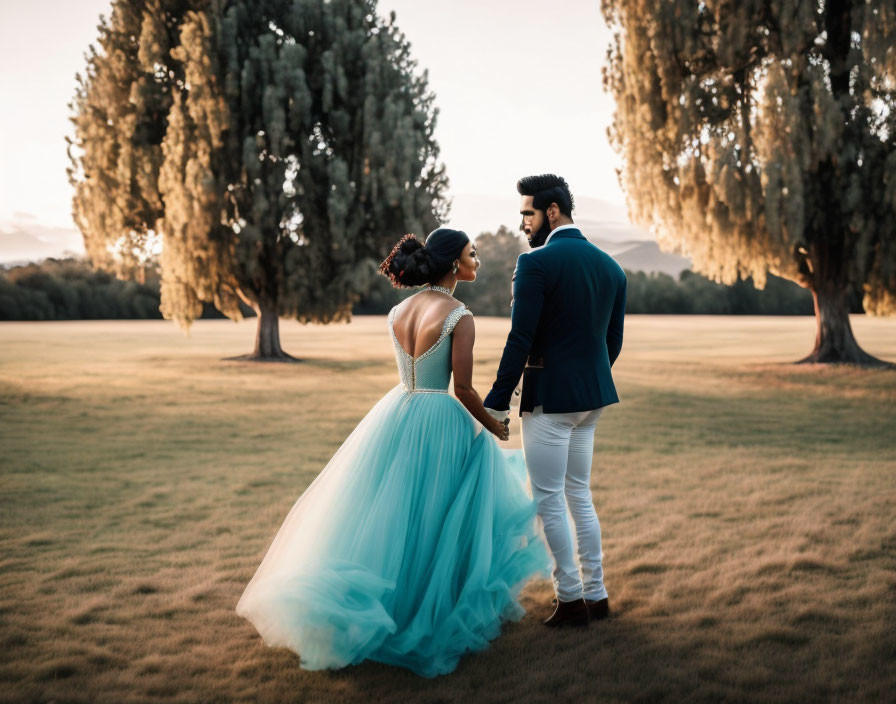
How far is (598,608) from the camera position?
12.0 feet

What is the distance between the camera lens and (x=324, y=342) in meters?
31.1

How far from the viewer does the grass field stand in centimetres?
307

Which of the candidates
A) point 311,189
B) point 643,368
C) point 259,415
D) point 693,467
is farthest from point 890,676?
point 311,189

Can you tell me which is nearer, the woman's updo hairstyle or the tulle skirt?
the tulle skirt

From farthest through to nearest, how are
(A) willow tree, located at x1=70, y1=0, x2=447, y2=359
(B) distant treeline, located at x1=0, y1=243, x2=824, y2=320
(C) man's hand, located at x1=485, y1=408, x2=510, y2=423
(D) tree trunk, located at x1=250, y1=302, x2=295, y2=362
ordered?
1. (B) distant treeline, located at x1=0, y1=243, x2=824, y2=320
2. (D) tree trunk, located at x1=250, y1=302, x2=295, y2=362
3. (A) willow tree, located at x1=70, y1=0, x2=447, y2=359
4. (C) man's hand, located at x1=485, y1=408, x2=510, y2=423

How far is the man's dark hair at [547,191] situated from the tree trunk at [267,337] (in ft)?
61.3

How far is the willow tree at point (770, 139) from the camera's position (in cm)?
1563

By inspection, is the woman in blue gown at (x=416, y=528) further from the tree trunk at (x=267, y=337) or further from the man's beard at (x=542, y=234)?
the tree trunk at (x=267, y=337)

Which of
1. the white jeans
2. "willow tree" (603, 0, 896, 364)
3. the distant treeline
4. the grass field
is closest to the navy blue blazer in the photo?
the white jeans

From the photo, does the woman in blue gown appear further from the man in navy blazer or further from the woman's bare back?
the man in navy blazer

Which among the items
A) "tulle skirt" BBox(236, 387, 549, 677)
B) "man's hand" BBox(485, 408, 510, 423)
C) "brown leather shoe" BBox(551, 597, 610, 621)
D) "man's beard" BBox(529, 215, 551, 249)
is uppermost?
"man's beard" BBox(529, 215, 551, 249)

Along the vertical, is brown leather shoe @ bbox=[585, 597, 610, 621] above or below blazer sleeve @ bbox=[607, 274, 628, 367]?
below

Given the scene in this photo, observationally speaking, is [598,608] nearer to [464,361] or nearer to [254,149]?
[464,361]

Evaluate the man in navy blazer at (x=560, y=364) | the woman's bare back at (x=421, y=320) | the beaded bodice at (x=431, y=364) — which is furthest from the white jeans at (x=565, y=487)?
the woman's bare back at (x=421, y=320)
